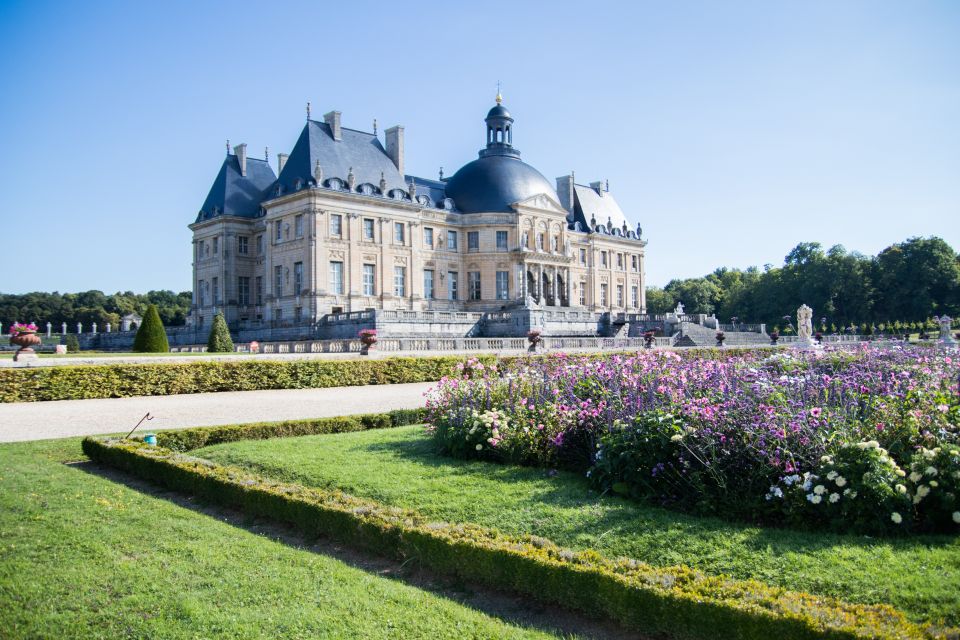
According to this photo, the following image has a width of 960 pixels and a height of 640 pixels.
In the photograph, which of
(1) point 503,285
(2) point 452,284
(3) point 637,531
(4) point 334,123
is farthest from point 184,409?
(1) point 503,285

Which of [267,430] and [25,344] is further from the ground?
[25,344]

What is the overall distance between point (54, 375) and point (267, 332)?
26.8m

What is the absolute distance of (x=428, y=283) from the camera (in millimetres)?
51062

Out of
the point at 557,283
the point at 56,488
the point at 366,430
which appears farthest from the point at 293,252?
the point at 56,488

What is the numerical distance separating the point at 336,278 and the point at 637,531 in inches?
1581

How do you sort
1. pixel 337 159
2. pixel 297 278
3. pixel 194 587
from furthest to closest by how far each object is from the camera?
1. pixel 337 159
2. pixel 297 278
3. pixel 194 587

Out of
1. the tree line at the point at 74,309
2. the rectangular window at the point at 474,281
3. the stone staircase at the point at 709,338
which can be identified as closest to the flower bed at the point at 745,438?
the stone staircase at the point at 709,338

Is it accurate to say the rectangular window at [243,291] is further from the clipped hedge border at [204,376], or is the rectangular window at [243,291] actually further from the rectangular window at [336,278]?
the clipped hedge border at [204,376]

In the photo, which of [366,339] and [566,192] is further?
[566,192]

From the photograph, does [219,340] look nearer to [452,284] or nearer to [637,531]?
[452,284]

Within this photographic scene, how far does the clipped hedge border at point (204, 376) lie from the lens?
16.8 meters

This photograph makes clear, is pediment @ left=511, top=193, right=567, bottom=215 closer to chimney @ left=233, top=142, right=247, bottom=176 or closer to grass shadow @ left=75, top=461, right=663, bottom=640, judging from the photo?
chimney @ left=233, top=142, right=247, bottom=176

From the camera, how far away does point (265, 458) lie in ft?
31.2

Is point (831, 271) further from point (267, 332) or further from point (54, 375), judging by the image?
point (54, 375)
